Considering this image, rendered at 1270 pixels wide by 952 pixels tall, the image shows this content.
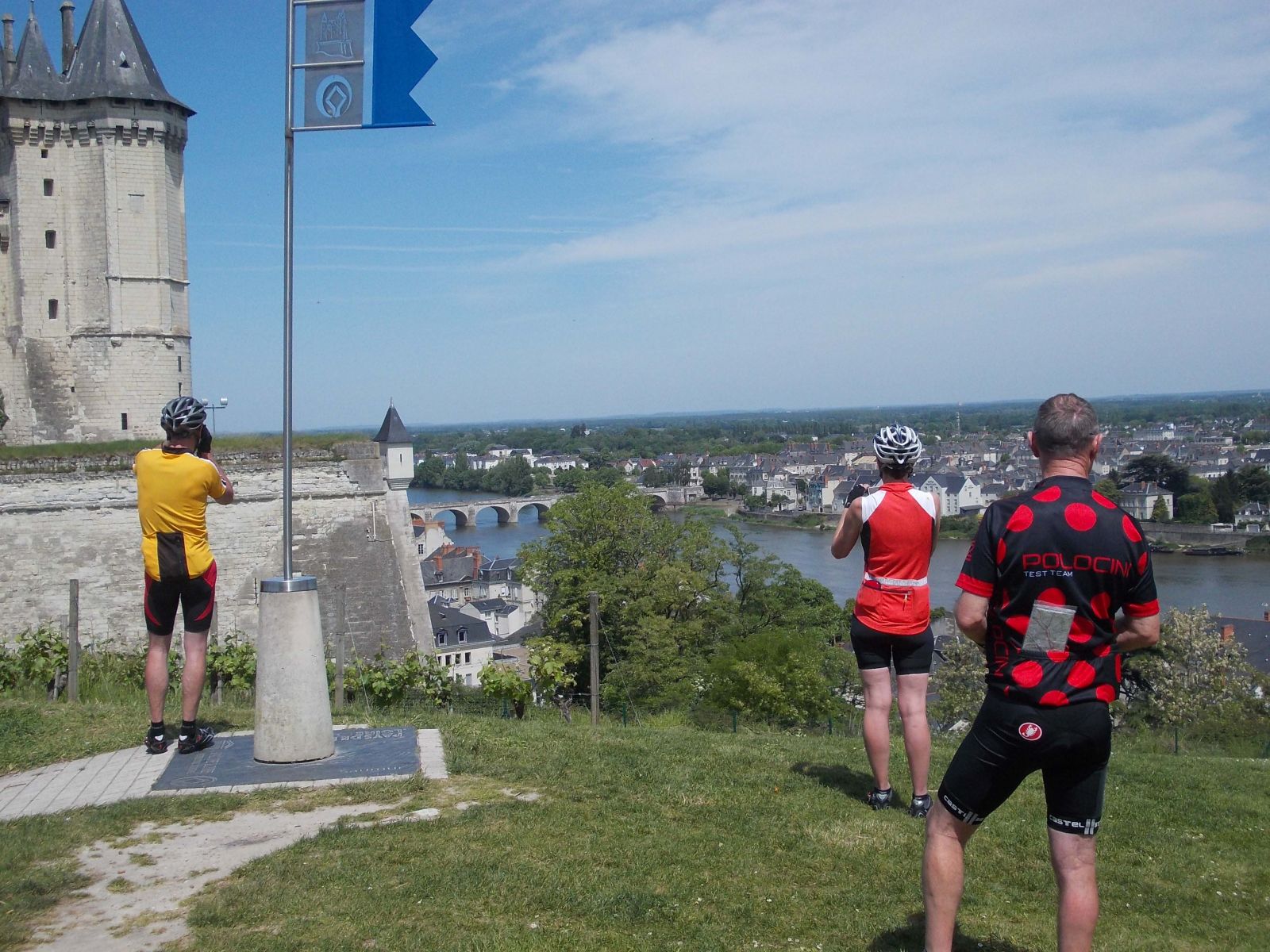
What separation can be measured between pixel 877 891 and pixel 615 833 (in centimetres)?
112

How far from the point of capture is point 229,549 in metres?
21.7

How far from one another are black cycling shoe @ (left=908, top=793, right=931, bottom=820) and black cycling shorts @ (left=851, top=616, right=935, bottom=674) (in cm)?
54

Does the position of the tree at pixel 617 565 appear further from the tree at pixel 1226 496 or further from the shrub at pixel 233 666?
the tree at pixel 1226 496

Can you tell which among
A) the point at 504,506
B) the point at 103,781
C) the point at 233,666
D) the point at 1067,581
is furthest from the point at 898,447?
the point at 504,506

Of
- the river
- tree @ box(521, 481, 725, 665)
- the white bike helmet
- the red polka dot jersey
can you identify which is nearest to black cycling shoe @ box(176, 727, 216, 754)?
the white bike helmet

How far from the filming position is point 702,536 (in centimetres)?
3225

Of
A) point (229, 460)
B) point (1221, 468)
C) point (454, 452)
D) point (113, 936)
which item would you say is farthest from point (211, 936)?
point (454, 452)

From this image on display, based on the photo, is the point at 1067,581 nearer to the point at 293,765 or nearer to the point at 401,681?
the point at 293,765

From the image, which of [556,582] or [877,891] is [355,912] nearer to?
[877,891]

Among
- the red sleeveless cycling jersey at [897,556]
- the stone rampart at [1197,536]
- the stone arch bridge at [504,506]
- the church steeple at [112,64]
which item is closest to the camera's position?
the red sleeveless cycling jersey at [897,556]

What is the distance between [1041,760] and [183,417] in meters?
4.47

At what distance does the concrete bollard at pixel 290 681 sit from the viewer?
18.0 ft

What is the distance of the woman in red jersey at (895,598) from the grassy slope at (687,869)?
31 centimetres

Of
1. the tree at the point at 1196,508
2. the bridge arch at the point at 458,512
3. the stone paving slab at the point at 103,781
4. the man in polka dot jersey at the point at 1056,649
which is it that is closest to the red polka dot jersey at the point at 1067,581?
the man in polka dot jersey at the point at 1056,649
